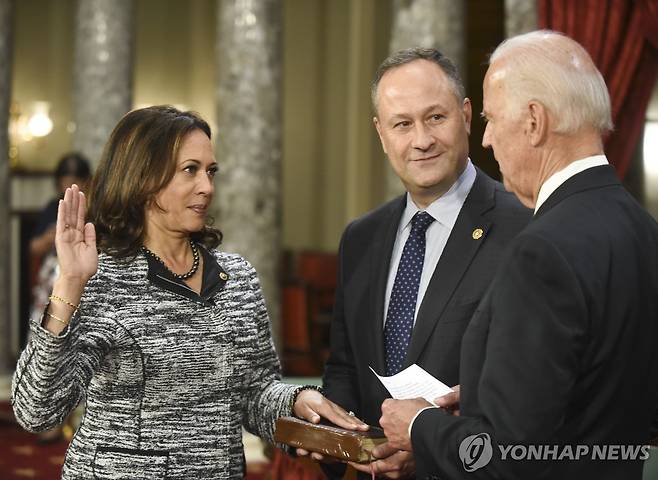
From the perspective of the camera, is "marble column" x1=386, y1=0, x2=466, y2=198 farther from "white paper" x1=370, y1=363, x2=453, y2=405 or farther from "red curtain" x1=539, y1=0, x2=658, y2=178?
"white paper" x1=370, y1=363, x2=453, y2=405

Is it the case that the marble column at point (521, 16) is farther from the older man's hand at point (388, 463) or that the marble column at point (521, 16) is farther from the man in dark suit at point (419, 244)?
the older man's hand at point (388, 463)

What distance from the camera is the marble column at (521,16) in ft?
18.6

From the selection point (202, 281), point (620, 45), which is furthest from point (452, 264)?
point (620, 45)

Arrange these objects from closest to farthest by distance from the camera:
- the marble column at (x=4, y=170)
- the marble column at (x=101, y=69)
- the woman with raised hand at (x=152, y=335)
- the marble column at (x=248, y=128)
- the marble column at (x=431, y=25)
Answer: the woman with raised hand at (x=152, y=335)
the marble column at (x=431, y=25)
the marble column at (x=248, y=128)
the marble column at (x=101, y=69)
the marble column at (x=4, y=170)

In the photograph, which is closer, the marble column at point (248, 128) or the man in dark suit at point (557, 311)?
the man in dark suit at point (557, 311)

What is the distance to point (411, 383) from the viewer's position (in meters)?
2.27

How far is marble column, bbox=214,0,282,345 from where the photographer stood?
689 cm

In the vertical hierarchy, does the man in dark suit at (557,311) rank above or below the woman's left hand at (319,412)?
above

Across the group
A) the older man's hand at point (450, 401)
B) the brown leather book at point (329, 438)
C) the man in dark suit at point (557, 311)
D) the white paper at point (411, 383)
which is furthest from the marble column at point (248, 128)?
the man in dark suit at point (557, 311)

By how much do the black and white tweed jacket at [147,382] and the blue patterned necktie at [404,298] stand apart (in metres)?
0.35

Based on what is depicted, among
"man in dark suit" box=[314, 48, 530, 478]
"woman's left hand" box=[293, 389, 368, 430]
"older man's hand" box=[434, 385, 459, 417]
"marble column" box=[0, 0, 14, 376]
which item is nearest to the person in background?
"marble column" box=[0, 0, 14, 376]

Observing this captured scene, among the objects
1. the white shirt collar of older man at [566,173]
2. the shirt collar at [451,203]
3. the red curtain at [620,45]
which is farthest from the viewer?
the red curtain at [620,45]

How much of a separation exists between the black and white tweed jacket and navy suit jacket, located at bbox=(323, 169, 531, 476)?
0.30 metres

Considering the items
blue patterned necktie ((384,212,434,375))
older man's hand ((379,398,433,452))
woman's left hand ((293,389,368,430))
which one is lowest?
woman's left hand ((293,389,368,430))
